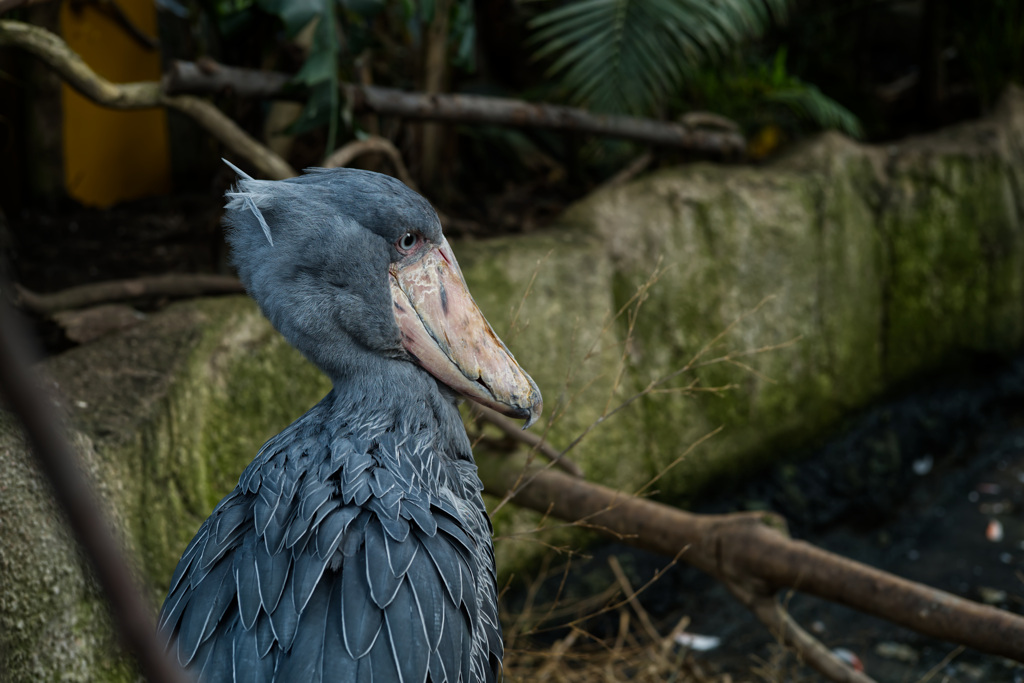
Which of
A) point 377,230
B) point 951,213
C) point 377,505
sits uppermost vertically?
point 377,230

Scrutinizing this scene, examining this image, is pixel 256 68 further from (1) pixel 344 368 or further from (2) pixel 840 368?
(2) pixel 840 368

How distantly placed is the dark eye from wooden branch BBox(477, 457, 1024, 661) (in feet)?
2.08

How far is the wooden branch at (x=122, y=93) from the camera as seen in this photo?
2.15 m

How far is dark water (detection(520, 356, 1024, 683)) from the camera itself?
114 inches

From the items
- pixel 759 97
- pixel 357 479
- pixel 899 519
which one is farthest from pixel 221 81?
pixel 899 519

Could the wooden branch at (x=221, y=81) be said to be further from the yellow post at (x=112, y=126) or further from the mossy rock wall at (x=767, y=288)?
the yellow post at (x=112, y=126)

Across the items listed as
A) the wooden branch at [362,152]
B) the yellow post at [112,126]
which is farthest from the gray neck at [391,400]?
the yellow post at [112,126]

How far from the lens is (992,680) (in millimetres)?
2627

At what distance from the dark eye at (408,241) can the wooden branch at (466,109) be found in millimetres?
1370

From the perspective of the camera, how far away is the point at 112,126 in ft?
11.9

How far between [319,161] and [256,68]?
0.35 meters

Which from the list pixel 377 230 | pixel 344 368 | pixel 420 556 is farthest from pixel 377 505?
pixel 377 230

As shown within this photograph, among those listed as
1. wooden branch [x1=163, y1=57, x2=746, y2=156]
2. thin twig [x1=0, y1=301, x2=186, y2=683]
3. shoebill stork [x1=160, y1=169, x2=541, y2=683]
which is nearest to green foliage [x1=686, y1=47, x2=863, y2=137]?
wooden branch [x1=163, y1=57, x2=746, y2=156]

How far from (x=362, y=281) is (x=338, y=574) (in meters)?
0.42
